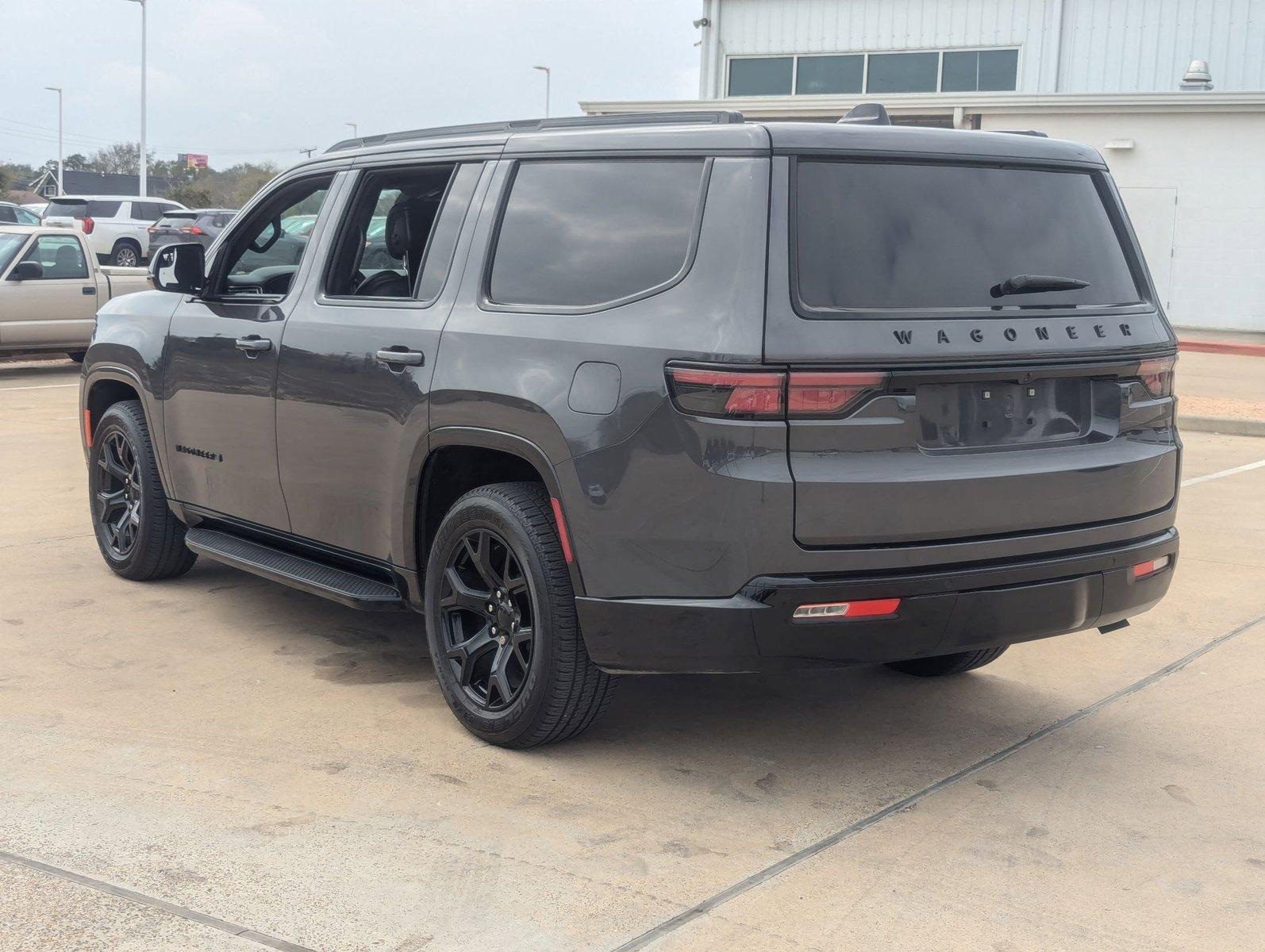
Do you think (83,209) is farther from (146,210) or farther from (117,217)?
(146,210)

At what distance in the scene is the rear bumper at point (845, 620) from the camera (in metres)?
3.74

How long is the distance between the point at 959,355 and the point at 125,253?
32.9 m

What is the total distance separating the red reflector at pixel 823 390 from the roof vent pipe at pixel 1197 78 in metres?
25.9

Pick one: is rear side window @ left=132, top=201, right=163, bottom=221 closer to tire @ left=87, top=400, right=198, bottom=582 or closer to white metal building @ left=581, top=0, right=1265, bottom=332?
white metal building @ left=581, top=0, right=1265, bottom=332

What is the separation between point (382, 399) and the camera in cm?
471

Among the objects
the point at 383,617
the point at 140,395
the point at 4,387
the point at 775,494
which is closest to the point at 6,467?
the point at 140,395

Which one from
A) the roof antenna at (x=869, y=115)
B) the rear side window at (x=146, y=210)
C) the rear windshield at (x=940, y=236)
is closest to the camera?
the rear windshield at (x=940, y=236)

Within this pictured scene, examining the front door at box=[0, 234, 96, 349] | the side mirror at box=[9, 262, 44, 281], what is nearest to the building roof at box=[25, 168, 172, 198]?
the front door at box=[0, 234, 96, 349]

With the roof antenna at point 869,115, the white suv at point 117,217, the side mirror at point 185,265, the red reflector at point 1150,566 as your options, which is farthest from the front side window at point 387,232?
the white suv at point 117,217

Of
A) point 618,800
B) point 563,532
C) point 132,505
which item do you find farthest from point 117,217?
point 618,800

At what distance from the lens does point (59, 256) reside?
15.8 metres

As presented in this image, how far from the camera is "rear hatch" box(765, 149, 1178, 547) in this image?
12.1ft

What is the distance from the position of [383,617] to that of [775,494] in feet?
9.51

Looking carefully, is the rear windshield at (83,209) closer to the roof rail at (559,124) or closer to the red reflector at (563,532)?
the roof rail at (559,124)
